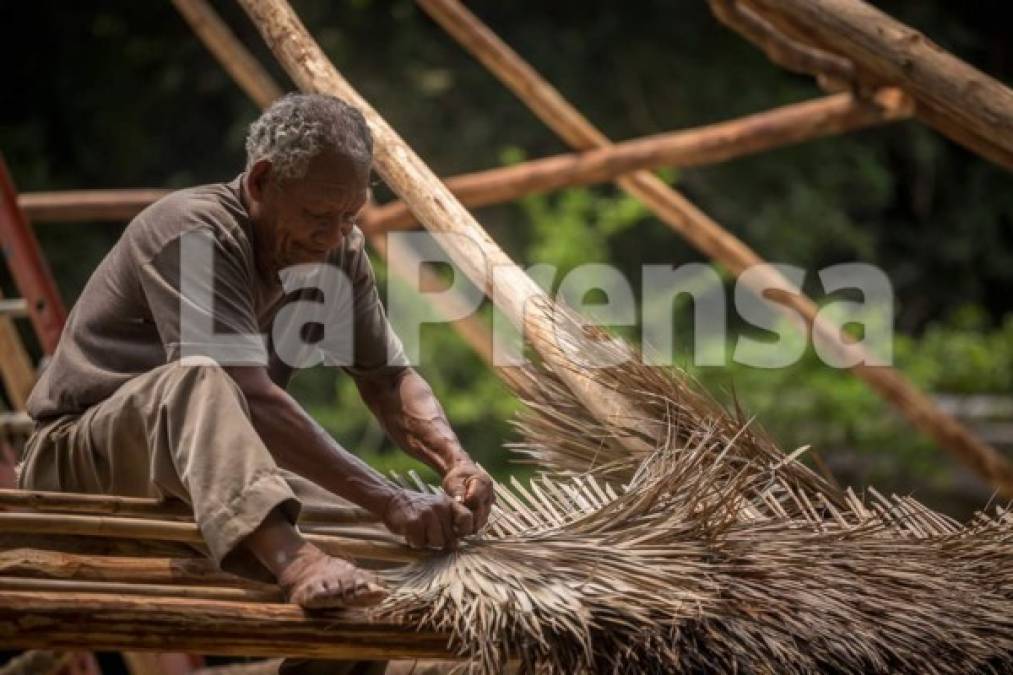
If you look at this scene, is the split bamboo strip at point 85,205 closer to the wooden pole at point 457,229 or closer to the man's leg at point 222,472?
the wooden pole at point 457,229

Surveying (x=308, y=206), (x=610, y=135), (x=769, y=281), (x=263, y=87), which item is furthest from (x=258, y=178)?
(x=610, y=135)

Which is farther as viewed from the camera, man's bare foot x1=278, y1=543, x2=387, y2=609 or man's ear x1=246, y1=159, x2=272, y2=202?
man's ear x1=246, y1=159, x2=272, y2=202

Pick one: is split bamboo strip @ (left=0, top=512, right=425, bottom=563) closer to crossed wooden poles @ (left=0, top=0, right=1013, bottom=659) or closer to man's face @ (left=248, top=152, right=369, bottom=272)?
crossed wooden poles @ (left=0, top=0, right=1013, bottom=659)

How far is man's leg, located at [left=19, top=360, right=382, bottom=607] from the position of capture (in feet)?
7.88

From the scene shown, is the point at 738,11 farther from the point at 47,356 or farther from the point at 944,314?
the point at 944,314

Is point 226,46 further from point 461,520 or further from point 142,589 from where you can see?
point 142,589

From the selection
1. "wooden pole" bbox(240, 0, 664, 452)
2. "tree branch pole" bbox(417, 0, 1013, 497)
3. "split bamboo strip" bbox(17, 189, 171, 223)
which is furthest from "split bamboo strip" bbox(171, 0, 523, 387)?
"wooden pole" bbox(240, 0, 664, 452)

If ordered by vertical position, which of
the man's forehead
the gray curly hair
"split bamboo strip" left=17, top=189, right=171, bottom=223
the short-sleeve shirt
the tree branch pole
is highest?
the gray curly hair

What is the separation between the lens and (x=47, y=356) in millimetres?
4445

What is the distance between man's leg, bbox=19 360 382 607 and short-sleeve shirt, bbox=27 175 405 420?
0.27ft

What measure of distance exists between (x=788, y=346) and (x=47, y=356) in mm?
4693

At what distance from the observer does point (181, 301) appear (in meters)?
2.66

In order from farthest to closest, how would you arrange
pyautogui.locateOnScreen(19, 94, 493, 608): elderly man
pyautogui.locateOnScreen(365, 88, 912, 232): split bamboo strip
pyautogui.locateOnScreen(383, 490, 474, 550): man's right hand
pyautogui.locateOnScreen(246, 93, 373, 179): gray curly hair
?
pyautogui.locateOnScreen(365, 88, 912, 232): split bamboo strip
pyautogui.locateOnScreen(246, 93, 373, 179): gray curly hair
pyautogui.locateOnScreen(383, 490, 474, 550): man's right hand
pyautogui.locateOnScreen(19, 94, 493, 608): elderly man

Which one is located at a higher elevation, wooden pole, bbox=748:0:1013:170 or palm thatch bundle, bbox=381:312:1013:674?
wooden pole, bbox=748:0:1013:170
